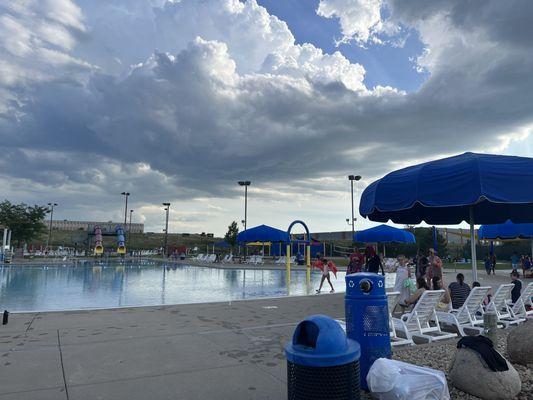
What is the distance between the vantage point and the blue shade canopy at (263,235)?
69.4 ft

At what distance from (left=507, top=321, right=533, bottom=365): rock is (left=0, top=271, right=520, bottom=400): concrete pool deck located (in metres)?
2.64

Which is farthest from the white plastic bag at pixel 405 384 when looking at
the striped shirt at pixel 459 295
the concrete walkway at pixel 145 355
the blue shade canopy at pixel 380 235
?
the blue shade canopy at pixel 380 235

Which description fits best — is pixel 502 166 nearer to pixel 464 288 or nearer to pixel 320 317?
pixel 464 288

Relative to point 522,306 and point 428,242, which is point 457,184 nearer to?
point 522,306

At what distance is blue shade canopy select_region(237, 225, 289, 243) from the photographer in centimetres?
2114

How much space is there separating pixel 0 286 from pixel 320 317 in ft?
58.7

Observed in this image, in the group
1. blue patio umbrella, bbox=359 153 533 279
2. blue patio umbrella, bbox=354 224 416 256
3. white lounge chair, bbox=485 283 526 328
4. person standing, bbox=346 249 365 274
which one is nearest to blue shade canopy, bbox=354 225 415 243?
blue patio umbrella, bbox=354 224 416 256

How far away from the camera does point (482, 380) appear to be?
3.62 meters

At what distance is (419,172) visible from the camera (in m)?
6.43

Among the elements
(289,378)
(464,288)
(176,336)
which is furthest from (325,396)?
(464,288)

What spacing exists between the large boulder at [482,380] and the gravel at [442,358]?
0.17ft

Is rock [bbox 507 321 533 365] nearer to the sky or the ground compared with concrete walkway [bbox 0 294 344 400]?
nearer to the sky

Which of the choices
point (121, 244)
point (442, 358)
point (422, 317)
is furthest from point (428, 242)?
point (442, 358)

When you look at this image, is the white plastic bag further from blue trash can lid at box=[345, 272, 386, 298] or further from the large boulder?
blue trash can lid at box=[345, 272, 386, 298]
